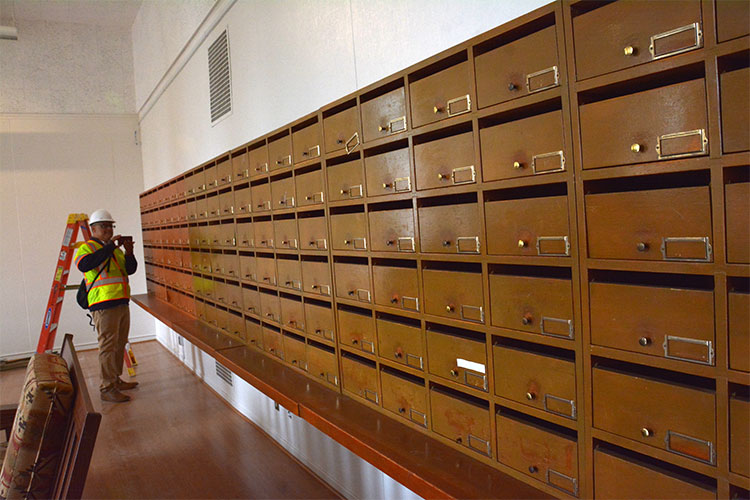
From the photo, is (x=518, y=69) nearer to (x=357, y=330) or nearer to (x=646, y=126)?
Answer: (x=646, y=126)

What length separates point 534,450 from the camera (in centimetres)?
162

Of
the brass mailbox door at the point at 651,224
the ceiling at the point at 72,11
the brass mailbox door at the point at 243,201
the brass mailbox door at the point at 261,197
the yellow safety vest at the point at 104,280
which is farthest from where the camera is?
the ceiling at the point at 72,11

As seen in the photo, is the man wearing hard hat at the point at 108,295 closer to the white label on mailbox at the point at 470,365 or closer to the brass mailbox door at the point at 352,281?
the brass mailbox door at the point at 352,281

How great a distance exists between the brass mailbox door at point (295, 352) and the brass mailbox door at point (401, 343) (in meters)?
0.84

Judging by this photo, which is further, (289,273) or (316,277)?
(289,273)

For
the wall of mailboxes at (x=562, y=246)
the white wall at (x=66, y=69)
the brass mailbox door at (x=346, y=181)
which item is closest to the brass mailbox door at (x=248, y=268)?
the wall of mailboxes at (x=562, y=246)

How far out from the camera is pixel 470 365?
182 centimetres

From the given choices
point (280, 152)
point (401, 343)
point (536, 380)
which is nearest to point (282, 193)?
point (280, 152)

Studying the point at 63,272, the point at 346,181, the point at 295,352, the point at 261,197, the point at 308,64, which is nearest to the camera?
the point at 346,181

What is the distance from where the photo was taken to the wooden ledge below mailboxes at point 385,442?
1672 mm

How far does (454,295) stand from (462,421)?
17.2 inches

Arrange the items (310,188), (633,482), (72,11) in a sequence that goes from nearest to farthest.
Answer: (633,482)
(310,188)
(72,11)

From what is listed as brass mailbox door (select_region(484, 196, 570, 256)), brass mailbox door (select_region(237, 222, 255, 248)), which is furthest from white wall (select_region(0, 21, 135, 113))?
brass mailbox door (select_region(484, 196, 570, 256))

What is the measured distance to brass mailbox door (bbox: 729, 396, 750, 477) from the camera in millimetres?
1127
